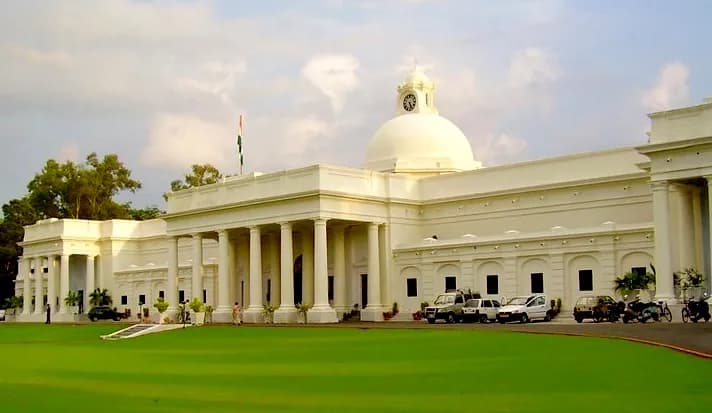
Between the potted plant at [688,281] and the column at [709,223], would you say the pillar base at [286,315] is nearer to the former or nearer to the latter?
the potted plant at [688,281]

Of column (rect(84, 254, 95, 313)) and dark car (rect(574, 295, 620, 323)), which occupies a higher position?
column (rect(84, 254, 95, 313))

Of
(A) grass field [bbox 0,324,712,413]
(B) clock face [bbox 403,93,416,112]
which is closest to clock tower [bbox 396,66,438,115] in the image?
(B) clock face [bbox 403,93,416,112]

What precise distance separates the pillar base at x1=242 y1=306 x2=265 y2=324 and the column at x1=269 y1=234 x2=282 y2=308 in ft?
17.1

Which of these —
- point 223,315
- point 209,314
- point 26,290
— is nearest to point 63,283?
point 26,290

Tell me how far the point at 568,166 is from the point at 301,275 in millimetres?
19957

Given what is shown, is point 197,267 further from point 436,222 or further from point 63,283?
point 63,283

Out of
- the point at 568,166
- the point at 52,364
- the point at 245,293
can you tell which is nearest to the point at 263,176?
the point at 245,293

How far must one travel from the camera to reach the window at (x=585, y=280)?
47.4 meters

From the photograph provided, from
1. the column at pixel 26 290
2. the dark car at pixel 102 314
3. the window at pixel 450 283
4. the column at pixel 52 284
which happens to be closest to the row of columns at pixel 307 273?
the window at pixel 450 283

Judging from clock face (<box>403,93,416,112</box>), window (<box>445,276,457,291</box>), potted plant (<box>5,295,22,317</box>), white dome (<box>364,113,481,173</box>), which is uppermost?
clock face (<box>403,93,416,112</box>)

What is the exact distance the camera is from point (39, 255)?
86438 millimetres

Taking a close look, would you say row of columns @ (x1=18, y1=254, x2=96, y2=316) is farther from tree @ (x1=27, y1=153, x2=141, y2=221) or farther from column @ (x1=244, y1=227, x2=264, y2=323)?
column @ (x1=244, y1=227, x2=264, y2=323)

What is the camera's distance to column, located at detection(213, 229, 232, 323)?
60625 mm

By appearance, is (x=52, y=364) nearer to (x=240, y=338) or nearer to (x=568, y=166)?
(x=240, y=338)
